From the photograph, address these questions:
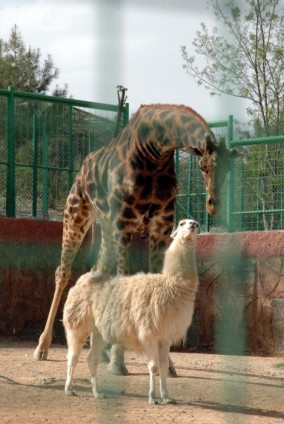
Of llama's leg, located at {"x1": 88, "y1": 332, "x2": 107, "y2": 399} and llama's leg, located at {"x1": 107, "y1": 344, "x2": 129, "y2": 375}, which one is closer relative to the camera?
llama's leg, located at {"x1": 88, "y1": 332, "x2": 107, "y2": 399}

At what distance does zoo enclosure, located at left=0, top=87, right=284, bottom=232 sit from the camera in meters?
9.39

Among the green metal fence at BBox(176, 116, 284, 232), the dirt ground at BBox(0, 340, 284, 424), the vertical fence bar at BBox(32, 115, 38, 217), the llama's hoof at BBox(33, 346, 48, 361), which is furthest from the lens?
the vertical fence bar at BBox(32, 115, 38, 217)

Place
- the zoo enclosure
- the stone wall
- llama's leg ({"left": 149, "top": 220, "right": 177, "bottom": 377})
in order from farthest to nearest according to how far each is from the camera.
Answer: the zoo enclosure, the stone wall, llama's leg ({"left": 149, "top": 220, "right": 177, "bottom": 377})

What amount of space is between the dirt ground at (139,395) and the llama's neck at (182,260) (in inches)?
25.0

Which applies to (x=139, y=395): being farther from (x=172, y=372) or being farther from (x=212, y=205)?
(x=212, y=205)

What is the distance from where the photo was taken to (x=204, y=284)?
9336 millimetres

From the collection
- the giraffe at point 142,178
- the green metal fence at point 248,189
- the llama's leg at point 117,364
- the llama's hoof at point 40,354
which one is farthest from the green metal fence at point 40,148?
the llama's leg at point 117,364

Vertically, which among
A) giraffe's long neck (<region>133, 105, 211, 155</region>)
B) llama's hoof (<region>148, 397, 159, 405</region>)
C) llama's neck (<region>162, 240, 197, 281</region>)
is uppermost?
giraffe's long neck (<region>133, 105, 211, 155</region>)

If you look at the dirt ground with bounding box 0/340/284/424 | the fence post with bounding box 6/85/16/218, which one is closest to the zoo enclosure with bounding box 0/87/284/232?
the fence post with bounding box 6/85/16/218

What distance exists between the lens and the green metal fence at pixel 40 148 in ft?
31.8

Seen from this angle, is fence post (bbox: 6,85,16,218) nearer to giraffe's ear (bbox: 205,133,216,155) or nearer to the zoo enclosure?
the zoo enclosure

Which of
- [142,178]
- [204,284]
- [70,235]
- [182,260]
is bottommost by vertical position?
[204,284]

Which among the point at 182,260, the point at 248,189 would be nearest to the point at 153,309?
the point at 182,260

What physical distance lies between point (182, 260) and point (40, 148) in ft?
15.7
